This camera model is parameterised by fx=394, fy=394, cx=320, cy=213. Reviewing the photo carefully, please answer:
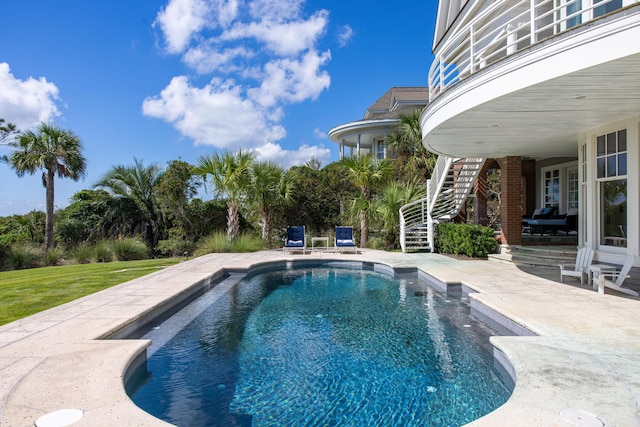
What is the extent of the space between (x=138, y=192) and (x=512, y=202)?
1708 centimetres

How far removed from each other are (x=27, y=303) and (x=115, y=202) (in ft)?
45.1

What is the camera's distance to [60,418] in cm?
276

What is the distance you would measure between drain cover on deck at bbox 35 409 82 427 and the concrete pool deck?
55 mm

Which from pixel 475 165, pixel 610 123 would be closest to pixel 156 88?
pixel 475 165

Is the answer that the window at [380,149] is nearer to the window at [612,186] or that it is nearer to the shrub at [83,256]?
the shrub at [83,256]

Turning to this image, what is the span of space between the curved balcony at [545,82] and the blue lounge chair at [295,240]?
22.2ft

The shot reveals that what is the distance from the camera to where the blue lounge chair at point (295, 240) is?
14906 mm

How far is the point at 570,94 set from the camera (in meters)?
5.86

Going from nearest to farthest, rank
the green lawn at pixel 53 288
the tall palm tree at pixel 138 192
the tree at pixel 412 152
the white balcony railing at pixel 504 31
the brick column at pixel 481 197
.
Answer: the white balcony railing at pixel 504 31
the green lawn at pixel 53 288
the brick column at pixel 481 197
the tree at pixel 412 152
the tall palm tree at pixel 138 192

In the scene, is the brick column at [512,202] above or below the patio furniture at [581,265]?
above

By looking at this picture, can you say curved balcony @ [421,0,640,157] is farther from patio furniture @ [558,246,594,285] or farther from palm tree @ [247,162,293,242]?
palm tree @ [247,162,293,242]

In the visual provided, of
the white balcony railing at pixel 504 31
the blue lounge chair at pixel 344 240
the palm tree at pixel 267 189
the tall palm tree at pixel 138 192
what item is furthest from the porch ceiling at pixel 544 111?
the tall palm tree at pixel 138 192

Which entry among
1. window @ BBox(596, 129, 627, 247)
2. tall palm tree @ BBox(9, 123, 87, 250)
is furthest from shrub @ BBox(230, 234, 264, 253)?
window @ BBox(596, 129, 627, 247)

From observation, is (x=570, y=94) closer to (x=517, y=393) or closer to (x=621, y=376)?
(x=621, y=376)
